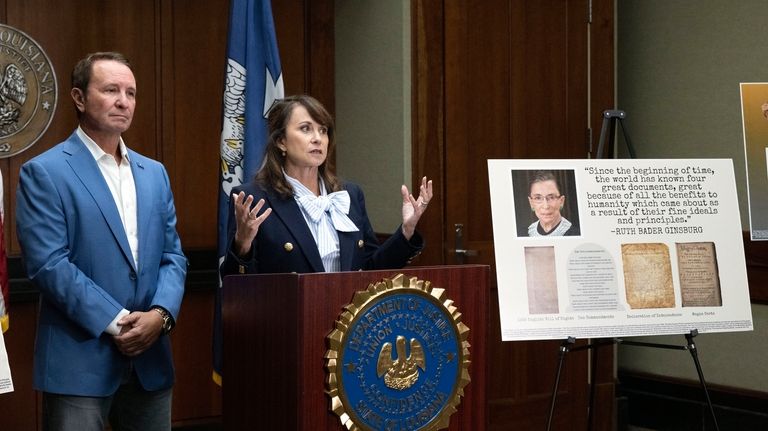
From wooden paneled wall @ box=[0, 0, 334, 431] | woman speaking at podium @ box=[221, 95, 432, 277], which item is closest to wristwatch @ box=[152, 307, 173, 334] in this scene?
woman speaking at podium @ box=[221, 95, 432, 277]

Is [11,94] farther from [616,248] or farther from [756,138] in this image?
[756,138]

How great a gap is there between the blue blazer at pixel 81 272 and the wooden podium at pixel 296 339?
0.30 m

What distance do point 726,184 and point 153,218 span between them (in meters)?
2.03

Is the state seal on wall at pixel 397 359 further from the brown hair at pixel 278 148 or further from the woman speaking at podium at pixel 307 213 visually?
the brown hair at pixel 278 148

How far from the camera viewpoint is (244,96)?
4.00m

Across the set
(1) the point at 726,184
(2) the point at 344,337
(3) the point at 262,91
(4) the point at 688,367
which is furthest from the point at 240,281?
(4) the point at 688,367

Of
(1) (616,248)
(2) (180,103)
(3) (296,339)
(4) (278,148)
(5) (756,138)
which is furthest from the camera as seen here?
(2) (180,103)

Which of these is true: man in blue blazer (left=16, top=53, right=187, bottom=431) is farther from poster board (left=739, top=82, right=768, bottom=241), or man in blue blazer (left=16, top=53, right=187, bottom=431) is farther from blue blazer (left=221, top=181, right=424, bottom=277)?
poster board (left=739, top=82, right=768, bottom=241)

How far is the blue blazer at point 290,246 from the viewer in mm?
2779

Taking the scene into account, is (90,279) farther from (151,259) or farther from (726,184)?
(726,184)

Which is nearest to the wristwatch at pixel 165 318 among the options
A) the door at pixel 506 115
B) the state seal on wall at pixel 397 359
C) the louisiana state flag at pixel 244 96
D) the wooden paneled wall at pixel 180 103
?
the state seal on wall at pixel 397 359

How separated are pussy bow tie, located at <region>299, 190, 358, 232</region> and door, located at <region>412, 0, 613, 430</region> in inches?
70.3

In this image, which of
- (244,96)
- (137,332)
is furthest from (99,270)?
(244,96)

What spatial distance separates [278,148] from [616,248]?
1.25 metres
